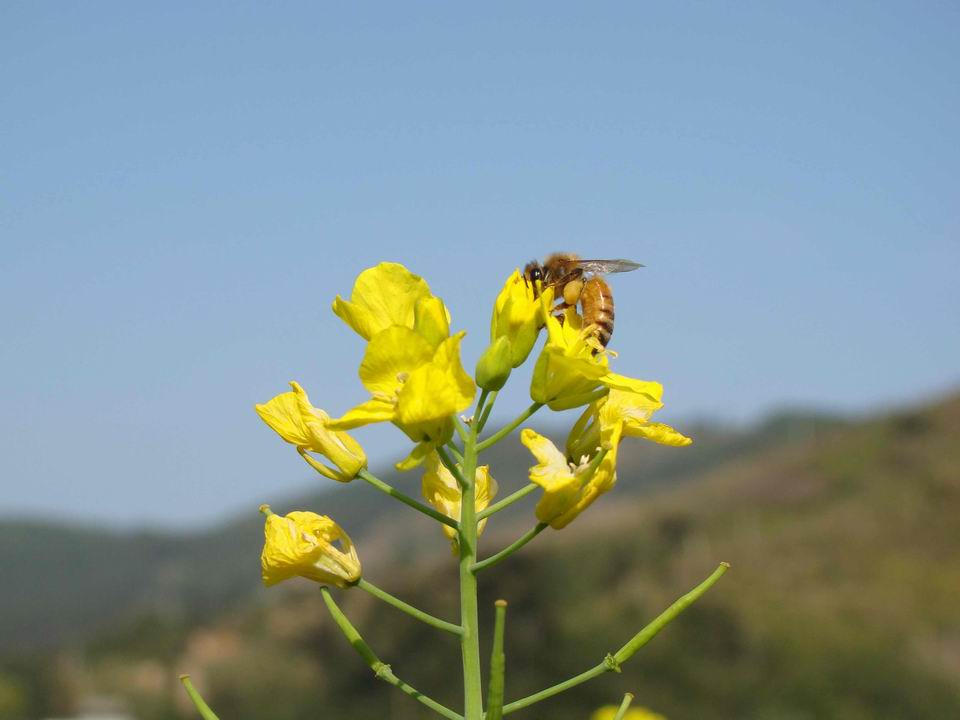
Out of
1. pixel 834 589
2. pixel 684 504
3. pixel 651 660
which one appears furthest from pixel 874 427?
pixel 651 660

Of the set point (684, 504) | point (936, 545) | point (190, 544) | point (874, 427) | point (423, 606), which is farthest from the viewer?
point (190, 544)

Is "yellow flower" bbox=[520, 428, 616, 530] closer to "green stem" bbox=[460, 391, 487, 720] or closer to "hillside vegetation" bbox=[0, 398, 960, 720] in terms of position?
"green stem" bbox=[460, 391, 487, 720]

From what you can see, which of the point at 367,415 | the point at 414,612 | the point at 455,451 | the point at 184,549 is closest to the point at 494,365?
the point at 455,451

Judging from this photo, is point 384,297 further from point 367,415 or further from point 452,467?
point 452,467

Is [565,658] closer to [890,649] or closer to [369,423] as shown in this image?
[890,649]

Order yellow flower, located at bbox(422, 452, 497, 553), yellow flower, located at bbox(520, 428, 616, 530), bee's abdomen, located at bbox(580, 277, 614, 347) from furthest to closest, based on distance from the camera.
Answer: bee's abdomen, located at bbox(580, 277, 614, 347), yellow flower, located at bbox(422, 452, 497, 553), yellow flower, located at bbox(520, 428, 616, 530)

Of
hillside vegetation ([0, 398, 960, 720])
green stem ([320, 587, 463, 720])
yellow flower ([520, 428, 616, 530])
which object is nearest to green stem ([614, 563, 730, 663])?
yellow flower ([520, 428, 616, 530])
